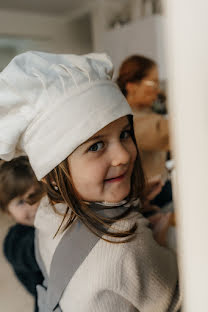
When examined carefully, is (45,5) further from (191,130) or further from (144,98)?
(191,130)

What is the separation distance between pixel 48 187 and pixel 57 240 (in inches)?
3.3

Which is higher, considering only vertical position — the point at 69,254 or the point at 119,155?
the point at 119,155

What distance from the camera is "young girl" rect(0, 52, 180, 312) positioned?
36 cm

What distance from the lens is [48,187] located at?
0.42 m

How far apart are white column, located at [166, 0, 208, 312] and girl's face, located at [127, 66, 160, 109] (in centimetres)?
25

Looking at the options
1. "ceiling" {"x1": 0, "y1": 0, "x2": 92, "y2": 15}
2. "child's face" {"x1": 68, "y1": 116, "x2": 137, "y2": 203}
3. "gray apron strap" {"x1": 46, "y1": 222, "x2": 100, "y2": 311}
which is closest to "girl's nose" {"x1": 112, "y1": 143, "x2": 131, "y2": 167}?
"child's face" {"x1": 68, "y1": 116, "x2": 137, "y2": 203}

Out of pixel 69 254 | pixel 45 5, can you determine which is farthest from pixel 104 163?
pixel 45 5

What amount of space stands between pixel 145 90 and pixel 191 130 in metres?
0.27

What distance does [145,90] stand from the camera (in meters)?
0.46

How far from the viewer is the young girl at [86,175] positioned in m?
0.36

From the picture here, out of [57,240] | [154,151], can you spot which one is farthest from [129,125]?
[57,240]

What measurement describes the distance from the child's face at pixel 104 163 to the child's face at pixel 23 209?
3.9 inches

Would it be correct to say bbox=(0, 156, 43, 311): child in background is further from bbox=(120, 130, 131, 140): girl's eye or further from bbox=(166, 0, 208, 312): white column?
bbox=(166, 0, 208, 312): white column

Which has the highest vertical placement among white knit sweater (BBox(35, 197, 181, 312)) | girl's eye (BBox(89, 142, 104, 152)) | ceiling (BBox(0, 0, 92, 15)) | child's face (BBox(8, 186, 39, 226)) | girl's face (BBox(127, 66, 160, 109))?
ceiling (BBox(0, 0, 92, 15))
